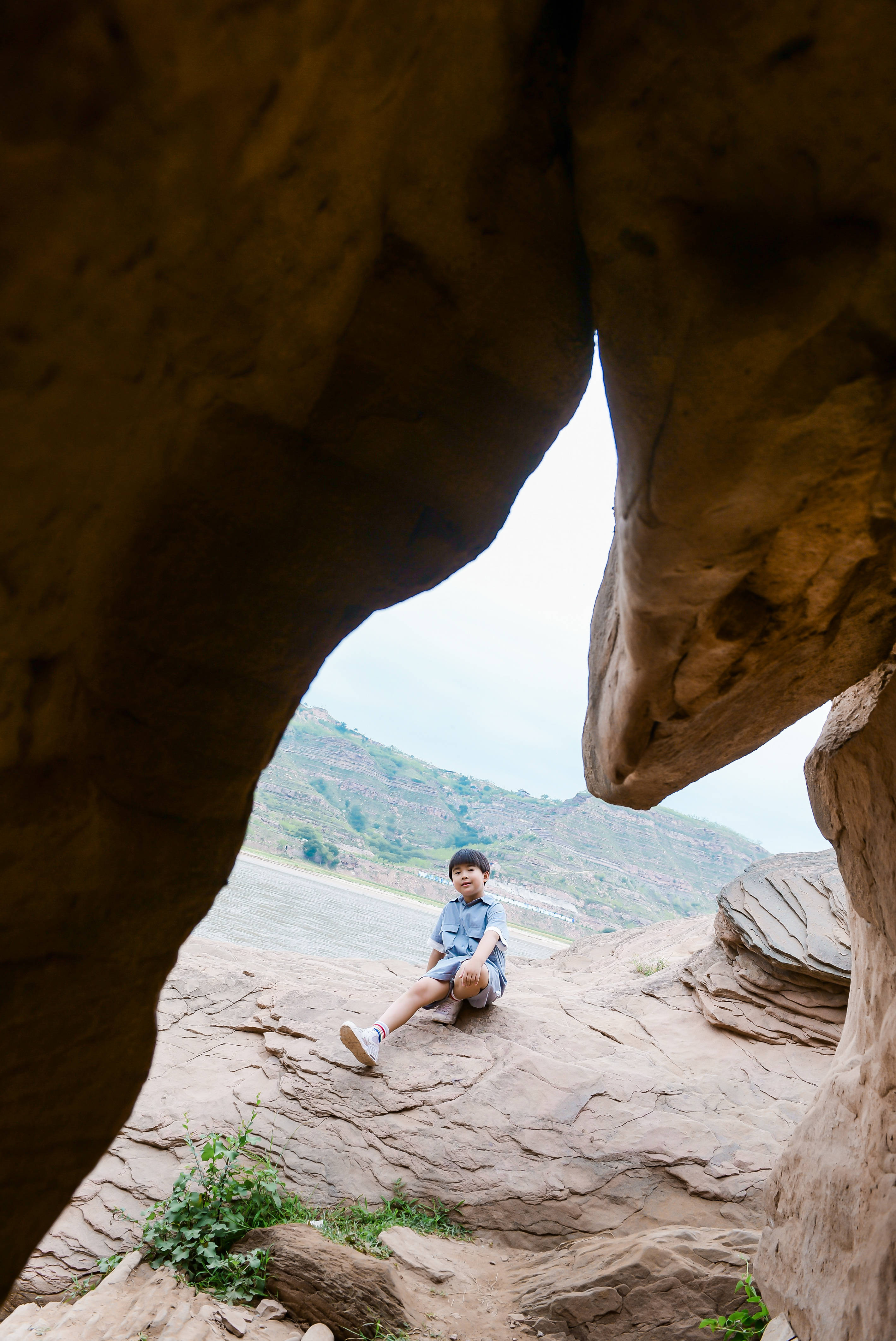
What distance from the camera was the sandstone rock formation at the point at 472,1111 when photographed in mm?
4297

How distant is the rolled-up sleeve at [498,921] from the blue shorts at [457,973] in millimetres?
197

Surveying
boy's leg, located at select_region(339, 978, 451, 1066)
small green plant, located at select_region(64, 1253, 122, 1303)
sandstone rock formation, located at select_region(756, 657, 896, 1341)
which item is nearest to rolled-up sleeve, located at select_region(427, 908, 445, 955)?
boy's leg, located at select_region(339, 978, 451, 1066)

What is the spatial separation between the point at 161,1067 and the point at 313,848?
26.7 meters

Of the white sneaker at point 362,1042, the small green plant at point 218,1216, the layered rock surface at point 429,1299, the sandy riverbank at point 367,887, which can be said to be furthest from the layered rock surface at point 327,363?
the sandy riverbank at point 367,887

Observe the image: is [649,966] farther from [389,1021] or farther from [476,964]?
[389,1021]

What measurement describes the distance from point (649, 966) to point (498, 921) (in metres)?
3.39

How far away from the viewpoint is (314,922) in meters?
12.4

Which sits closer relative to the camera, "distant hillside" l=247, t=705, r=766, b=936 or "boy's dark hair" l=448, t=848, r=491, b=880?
"boy's dark hair" l=448, t=848, r=491, b=880

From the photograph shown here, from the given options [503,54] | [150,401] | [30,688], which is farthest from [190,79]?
[30,688]

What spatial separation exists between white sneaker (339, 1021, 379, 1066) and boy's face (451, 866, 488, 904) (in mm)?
1106

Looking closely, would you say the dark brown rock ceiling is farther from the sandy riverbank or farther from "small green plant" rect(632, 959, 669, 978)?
the sandy riverbank

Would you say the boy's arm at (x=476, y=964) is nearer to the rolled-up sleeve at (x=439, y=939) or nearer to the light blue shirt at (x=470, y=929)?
the light blue shirt at (x=470, y=929)

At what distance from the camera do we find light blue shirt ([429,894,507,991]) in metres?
5.62

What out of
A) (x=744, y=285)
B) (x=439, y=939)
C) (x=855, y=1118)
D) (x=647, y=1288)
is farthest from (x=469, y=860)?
(x=744, y=285)
